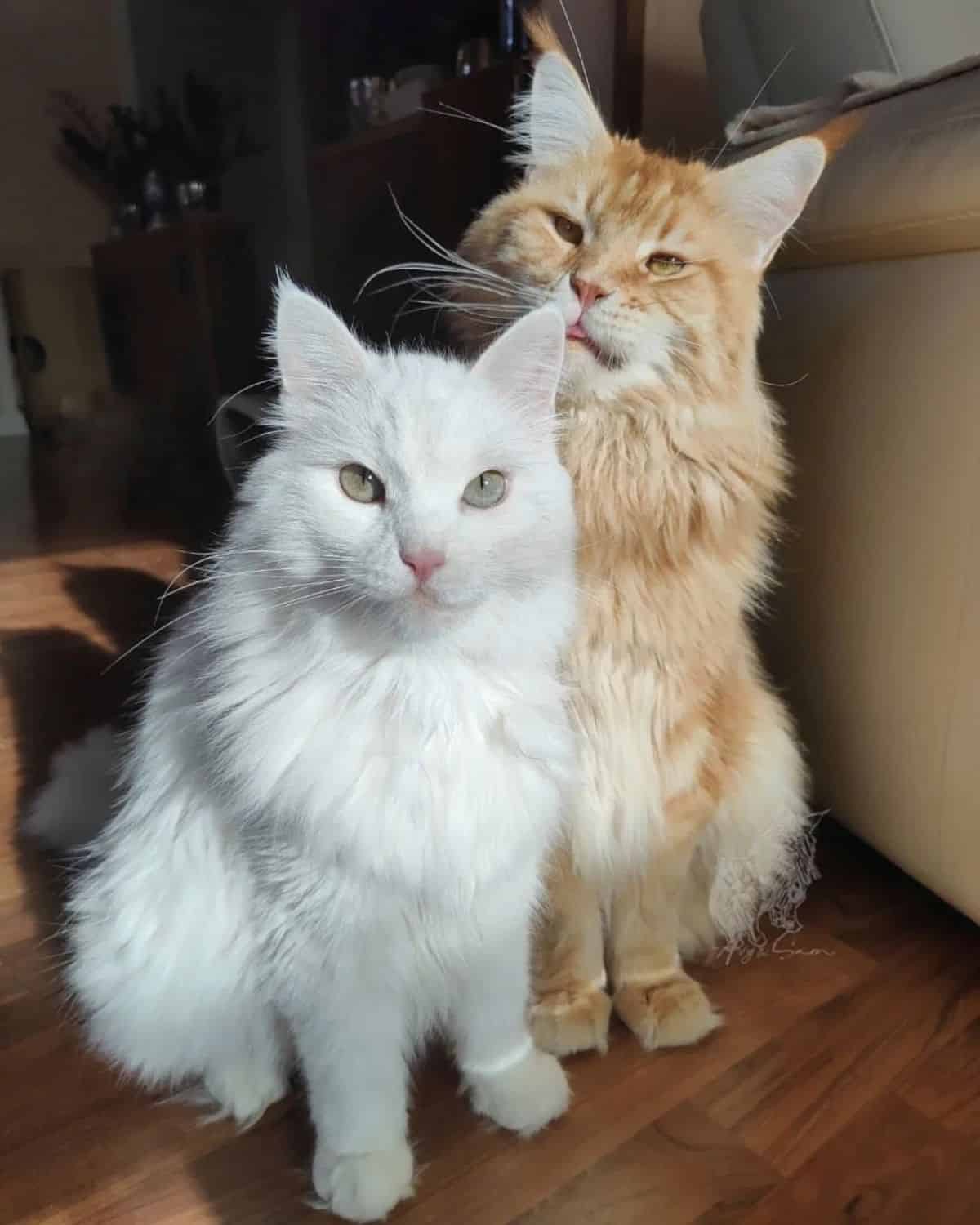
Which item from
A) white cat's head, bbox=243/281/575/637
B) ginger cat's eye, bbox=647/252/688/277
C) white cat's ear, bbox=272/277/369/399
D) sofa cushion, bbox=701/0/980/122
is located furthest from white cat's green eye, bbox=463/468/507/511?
sofa cushion, bbox=701/0/980/122

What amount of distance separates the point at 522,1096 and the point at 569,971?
0.16 meters

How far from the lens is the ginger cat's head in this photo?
33.8 inches

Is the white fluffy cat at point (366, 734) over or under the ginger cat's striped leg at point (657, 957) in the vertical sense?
over

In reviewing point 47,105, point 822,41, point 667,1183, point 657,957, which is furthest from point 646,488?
point 47,105

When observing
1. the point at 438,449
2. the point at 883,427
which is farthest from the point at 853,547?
the point at 438,449

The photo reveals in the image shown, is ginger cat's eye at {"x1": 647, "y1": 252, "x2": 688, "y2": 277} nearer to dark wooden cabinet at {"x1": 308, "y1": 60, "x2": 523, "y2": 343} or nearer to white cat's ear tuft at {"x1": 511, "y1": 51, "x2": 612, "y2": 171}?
white cat's ear tuft at {"x1": 511, "y1": 51, "x2": 612, "y2": 171}

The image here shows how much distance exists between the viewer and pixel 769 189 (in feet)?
2.96

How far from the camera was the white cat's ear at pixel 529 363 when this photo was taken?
Answer: 2.43 feet

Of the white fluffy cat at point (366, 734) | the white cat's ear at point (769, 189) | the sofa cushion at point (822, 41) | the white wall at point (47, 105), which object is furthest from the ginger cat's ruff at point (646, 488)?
the white wall at point (47, 105)

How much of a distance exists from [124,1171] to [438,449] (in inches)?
28.9

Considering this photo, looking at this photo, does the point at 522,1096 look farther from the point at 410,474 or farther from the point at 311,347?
the point at 311,347

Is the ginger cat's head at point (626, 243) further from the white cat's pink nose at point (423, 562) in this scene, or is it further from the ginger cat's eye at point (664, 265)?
the white cat's pink nose at point (423, 562)

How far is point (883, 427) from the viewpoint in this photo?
3.42 ft

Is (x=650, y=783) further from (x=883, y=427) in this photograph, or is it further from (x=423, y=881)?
(x=883, y=427)
